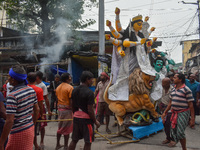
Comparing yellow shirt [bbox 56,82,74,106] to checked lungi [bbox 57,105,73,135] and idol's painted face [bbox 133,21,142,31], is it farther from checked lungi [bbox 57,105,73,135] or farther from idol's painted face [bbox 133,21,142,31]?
idol's painted face [bbox 133,21,142,31]

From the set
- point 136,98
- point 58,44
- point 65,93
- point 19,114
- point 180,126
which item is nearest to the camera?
point 19,114

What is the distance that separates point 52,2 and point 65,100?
11620 millimetres

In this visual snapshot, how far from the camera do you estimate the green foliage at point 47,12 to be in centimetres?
1351

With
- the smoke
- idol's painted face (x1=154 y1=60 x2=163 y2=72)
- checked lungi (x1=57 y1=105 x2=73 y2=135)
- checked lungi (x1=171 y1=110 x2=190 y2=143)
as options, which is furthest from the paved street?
the smoke

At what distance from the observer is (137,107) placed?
501cm

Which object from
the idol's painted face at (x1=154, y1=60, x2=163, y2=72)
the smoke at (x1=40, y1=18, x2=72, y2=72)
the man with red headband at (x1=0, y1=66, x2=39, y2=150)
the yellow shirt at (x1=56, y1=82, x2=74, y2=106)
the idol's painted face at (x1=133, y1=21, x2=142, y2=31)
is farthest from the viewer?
the smoke at (x1=40, y1=18, x2=72, y2=72)

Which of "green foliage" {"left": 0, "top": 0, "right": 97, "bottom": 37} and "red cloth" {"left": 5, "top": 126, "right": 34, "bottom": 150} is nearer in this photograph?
"red cloth" {"left": 5, "top": 126, "right": 34, "bottom": 150}

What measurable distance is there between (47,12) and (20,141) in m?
13.2

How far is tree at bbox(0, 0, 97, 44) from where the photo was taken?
13508mm

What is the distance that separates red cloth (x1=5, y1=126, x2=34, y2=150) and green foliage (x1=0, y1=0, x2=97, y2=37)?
39.9 feet

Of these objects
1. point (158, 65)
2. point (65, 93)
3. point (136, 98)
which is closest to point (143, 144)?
point (136, 98)

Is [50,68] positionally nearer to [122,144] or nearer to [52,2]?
[52,2]

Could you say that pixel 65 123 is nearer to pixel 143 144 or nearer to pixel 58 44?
pixel 143 144

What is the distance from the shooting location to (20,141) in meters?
2.45
